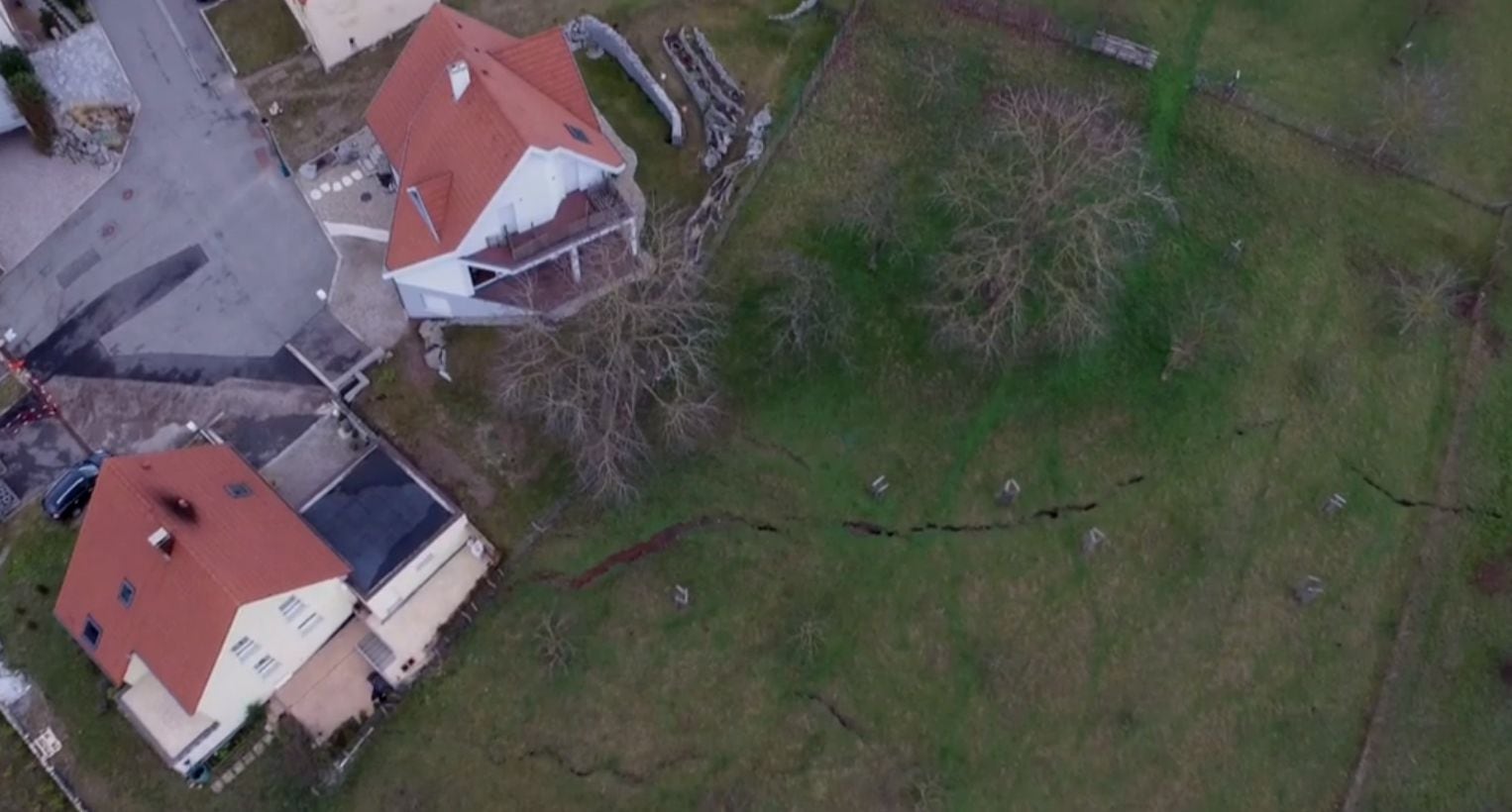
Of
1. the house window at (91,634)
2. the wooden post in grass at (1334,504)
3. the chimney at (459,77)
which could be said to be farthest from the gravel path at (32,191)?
the wooden post in grass at (1334,504)

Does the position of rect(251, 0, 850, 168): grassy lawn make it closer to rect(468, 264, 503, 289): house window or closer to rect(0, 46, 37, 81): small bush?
rect(468, 264, 503, 289): house window

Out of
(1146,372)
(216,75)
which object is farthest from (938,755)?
(216,75)

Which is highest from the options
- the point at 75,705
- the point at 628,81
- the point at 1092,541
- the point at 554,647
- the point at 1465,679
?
the point at 628,81

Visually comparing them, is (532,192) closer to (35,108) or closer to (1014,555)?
(1014,555)

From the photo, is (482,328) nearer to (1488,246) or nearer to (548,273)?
(548,273)

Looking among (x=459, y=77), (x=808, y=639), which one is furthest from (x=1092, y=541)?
(x=459, y=77)

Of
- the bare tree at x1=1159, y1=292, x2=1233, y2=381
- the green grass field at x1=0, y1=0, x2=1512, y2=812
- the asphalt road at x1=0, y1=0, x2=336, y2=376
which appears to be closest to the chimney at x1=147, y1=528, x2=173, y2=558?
the green grass field at x1=0, y1=0, x2=1512, y2=812

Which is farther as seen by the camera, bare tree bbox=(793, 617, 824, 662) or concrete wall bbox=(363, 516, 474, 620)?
bare tree bbox=(793, 617, 824, 662)
